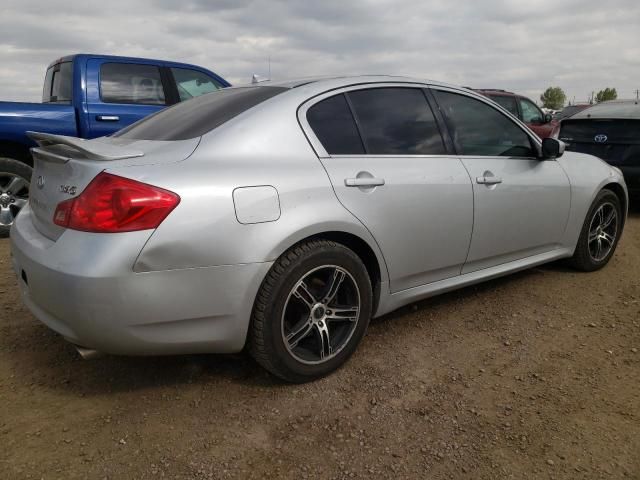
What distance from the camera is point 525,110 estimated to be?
10609mm

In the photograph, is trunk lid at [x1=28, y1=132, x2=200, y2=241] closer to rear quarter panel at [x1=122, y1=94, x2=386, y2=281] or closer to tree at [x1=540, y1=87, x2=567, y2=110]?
rear quarter panel at [x1=122, y1=94, x2=386, y2=281]

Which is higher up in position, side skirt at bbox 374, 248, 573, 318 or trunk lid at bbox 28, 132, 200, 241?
trunk lid at bbox 28, 132, 200, 241

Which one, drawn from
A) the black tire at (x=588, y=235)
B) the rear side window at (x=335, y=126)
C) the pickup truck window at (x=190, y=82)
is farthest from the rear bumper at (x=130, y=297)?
the pickup truck window at (x=190, y=82)

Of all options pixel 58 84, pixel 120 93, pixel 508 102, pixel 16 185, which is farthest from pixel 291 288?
pixel 508 102

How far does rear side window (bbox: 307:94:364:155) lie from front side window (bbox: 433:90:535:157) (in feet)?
2.50

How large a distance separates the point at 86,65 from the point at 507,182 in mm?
4507

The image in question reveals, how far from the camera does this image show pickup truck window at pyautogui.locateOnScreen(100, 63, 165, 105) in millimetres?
5738

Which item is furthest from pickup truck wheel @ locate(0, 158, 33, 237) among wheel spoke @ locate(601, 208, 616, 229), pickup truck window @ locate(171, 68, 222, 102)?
wheel spoke @ locate(601, 208, 616, 229)

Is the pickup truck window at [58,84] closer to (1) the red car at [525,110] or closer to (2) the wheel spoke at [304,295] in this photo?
(2) the wheel spoke at [304,295]

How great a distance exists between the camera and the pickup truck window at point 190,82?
6250mm

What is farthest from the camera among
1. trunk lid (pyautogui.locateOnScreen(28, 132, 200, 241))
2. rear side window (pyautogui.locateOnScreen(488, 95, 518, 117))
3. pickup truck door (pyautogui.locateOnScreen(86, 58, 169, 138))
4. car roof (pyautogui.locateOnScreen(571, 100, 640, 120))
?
rear side window (pyautogui.locateOnScreen(488, 95, 518, 117))

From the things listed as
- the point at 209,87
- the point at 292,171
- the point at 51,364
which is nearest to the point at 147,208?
the point at 292,171

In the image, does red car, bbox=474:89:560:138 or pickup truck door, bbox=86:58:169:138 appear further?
red car, bbox=474:89:560:138

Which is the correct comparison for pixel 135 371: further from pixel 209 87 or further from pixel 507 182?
pixel 209 87
